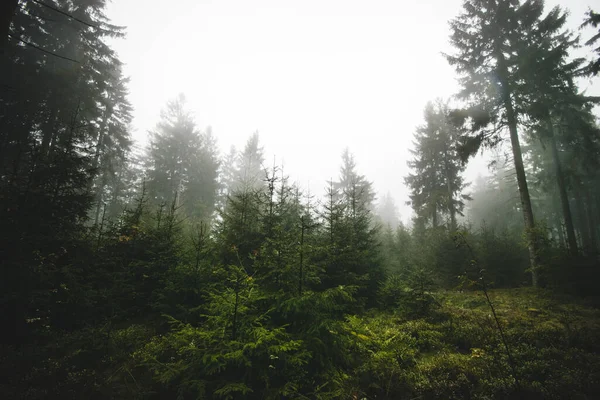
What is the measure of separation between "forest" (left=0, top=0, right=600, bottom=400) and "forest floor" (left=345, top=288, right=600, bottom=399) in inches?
1.7

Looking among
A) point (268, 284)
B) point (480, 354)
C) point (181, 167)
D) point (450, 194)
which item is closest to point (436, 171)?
point (450, 194)

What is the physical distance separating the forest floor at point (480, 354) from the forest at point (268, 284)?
0.04m

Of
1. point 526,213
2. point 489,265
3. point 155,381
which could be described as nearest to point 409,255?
point 489,265

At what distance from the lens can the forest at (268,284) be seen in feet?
14.7

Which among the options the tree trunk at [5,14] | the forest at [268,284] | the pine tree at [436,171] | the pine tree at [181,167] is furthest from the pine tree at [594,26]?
the pine tree at [181,167]

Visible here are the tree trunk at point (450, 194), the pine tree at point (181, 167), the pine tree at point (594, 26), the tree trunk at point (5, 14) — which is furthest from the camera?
the pine tree at point (181, 167)

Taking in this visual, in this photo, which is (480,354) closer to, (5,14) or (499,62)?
(5,14)

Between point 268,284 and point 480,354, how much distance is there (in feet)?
17.5

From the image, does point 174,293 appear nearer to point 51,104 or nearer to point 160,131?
point 51,104

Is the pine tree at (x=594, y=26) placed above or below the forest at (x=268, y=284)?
above

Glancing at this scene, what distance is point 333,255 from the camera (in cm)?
954

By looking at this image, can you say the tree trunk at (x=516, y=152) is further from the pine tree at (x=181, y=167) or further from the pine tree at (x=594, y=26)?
the pine tree at (x=181, y=167)

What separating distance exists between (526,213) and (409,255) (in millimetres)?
6823

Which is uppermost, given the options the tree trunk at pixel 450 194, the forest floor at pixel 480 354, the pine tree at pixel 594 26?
the pine tree at pixel 594 26
